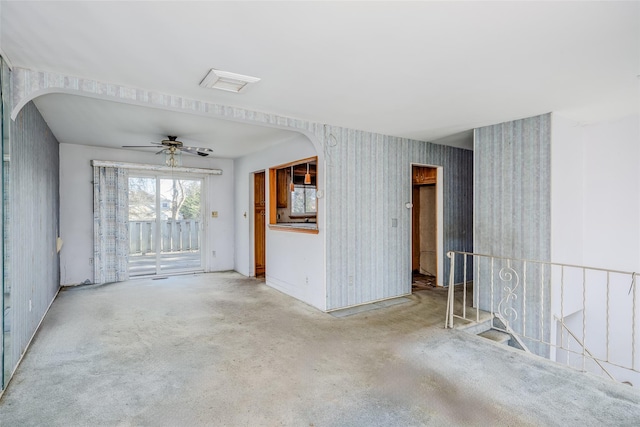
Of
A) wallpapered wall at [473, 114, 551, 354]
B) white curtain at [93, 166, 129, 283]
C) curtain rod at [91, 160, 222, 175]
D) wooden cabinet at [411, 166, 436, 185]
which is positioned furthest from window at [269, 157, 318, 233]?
wallpapered wall at [473, 114, 551, 354]

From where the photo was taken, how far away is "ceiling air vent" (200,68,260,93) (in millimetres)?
2686

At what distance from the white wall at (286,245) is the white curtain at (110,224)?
2.22 m

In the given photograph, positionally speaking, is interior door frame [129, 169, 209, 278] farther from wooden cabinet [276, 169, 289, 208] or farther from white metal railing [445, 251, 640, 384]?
white metal railing [445, 251, 640, 384]

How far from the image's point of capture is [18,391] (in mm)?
2426

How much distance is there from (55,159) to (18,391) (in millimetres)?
4292

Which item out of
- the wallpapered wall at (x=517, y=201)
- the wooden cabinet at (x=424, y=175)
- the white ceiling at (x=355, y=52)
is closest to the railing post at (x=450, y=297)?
the wallpapered wall at (x=517, y=201)

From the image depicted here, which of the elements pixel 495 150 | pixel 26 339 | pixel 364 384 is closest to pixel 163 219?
pixel 26 339

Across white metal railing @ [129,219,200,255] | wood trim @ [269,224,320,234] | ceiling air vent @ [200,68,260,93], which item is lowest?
white metal railing @ [129,219,200,255]

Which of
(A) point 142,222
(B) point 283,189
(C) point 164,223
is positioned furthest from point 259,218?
(A) point 142,222

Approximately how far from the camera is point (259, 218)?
21.9ft

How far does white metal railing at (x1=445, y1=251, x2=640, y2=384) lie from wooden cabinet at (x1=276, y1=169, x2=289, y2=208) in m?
4.39

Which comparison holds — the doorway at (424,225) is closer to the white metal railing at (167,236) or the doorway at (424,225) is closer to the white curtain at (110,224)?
the white metal railing at (167,236)

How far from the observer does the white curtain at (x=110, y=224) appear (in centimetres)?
611

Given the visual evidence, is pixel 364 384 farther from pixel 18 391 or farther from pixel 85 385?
pixel 18 391
